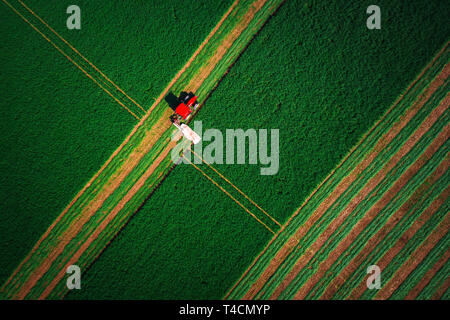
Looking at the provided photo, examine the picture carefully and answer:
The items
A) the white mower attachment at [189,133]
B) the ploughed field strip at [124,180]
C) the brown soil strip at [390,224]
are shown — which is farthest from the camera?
the ploughed field strip at [124,180]

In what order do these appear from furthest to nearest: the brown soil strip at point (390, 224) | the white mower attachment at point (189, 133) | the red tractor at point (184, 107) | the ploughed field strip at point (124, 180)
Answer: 1. the ploughed field strip at point (124, 180)
2. the brown soil strip at point (390, 224)
3. the white mower attachment at point (189, 133)
4. the red tractor at point (184, 107)

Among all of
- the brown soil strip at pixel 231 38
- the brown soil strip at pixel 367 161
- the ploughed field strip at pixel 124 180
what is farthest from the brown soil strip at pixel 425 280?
the brown soil strip at pixel 231 38

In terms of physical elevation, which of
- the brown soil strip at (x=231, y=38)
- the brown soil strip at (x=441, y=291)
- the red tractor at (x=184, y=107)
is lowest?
the red tractor at (x=184, y=107)

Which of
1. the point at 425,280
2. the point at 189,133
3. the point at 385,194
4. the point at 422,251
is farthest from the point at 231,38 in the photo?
the point at 425,280

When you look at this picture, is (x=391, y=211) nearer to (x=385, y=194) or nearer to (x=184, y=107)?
(x=385, y=194)

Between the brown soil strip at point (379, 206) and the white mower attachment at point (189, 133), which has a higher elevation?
the brown soil strip at point (379, 206)

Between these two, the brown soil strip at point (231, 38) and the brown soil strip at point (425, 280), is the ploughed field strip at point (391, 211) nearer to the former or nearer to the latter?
the brown soil strip at point (425, 280)

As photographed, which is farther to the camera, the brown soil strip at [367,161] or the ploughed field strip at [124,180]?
the ploughed field strip at [124,180]
